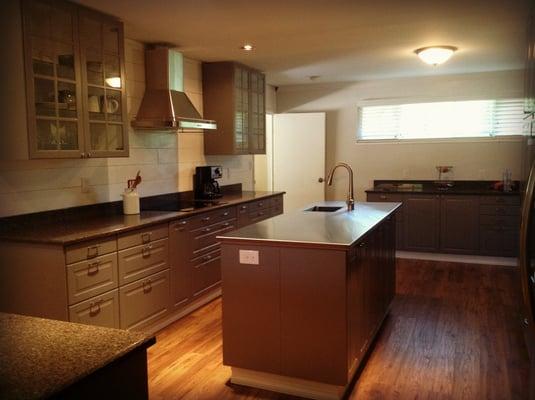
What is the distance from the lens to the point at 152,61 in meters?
4.37

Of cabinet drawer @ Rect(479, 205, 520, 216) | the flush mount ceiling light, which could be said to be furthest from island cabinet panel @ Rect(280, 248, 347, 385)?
cabinet drawer @ Rect(479, 205, 520, 216)

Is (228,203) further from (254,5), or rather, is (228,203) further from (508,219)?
(508,219)

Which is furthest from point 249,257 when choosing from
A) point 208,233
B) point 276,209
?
point 276,209

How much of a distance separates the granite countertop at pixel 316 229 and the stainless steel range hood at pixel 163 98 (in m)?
1.35

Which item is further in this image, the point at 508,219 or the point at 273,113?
the point at 273,113

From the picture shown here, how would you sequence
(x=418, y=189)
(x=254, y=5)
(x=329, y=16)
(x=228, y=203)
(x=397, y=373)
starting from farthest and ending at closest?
(x=418, y=189)
(x=228, y=203)
(x=329, y=16)
(x=254, y=5)
(x=397, y=373)

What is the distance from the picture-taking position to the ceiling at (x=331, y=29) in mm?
3285

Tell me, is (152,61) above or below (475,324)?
above

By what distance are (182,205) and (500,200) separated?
12.0ft

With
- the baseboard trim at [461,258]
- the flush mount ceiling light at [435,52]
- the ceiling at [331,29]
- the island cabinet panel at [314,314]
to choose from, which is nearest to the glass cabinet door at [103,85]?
the ceiling at [331,29]

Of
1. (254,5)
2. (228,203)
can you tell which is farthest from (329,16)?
(228,203)

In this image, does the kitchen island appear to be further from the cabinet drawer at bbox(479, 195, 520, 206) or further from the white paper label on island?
the cabinet drawer at bbox(479, 195, 520, 206)

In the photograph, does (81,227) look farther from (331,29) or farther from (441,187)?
(441,187)

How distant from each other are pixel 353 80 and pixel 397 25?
2929mm
